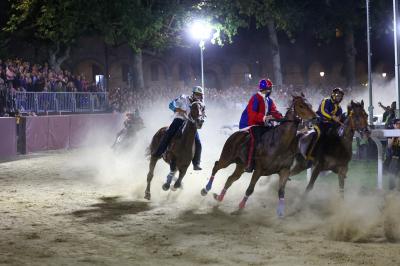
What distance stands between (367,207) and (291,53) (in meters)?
52.2

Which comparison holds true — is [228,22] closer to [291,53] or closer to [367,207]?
[291,53]

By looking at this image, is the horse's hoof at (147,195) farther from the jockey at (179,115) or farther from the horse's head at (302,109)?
the horse's head at (302,109)

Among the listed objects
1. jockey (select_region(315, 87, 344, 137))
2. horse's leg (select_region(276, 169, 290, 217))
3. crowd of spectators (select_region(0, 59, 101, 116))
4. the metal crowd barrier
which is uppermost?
crowd of spectators (select_region(0, 59, 101, 116))

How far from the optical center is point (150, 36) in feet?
120

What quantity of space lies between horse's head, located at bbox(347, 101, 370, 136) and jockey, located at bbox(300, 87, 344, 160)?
0.37 metres

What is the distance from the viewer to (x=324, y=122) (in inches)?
489

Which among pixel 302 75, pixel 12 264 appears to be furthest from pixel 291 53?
pixel 12 264

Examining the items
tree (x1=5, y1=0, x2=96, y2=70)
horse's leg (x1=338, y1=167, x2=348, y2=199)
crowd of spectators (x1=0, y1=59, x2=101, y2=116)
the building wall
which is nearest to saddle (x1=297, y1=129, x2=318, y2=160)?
horse's leg (x1=338, y1=167, x2=348, y2=199)

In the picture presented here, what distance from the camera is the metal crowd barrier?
87.3ft

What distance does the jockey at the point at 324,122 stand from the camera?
40.2 ft

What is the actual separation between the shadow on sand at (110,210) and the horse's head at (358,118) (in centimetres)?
439

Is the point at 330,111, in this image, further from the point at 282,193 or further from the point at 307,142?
the point at 282,193

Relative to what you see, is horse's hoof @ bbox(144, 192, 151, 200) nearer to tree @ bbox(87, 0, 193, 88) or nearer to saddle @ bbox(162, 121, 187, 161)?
saddle @ bbox(162, 121, 187, 161)

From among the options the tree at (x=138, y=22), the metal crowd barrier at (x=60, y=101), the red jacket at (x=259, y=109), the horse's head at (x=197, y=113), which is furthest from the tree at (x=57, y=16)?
the red jacket at (x=259, y=109)
